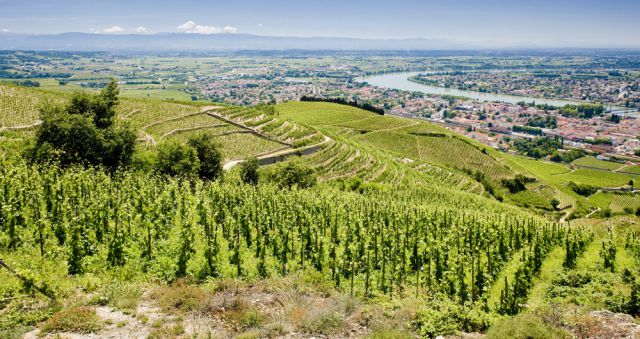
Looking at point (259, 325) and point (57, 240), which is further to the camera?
point (57, 240)

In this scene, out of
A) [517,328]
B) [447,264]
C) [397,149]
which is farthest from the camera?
[397,149]

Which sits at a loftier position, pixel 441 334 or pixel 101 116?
pixel 101 116

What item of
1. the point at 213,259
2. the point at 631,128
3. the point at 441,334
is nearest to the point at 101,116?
the point at 213,259

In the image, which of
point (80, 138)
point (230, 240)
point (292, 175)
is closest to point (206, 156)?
point (292, 175)

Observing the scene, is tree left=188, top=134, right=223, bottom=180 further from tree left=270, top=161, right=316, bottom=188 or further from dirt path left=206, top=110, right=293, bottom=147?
dirt path left=206, top=110, right=293, bottom=147

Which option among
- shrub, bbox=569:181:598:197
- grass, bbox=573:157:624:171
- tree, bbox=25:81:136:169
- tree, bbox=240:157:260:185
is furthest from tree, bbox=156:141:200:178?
grass, bbox=573:157:624:171

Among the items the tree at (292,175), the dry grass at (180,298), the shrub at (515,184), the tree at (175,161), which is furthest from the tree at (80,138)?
the shrub at (515,184)

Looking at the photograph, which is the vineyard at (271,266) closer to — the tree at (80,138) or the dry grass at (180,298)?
the dry grass at (180,298)

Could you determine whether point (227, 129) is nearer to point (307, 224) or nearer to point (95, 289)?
point (307, 224)
